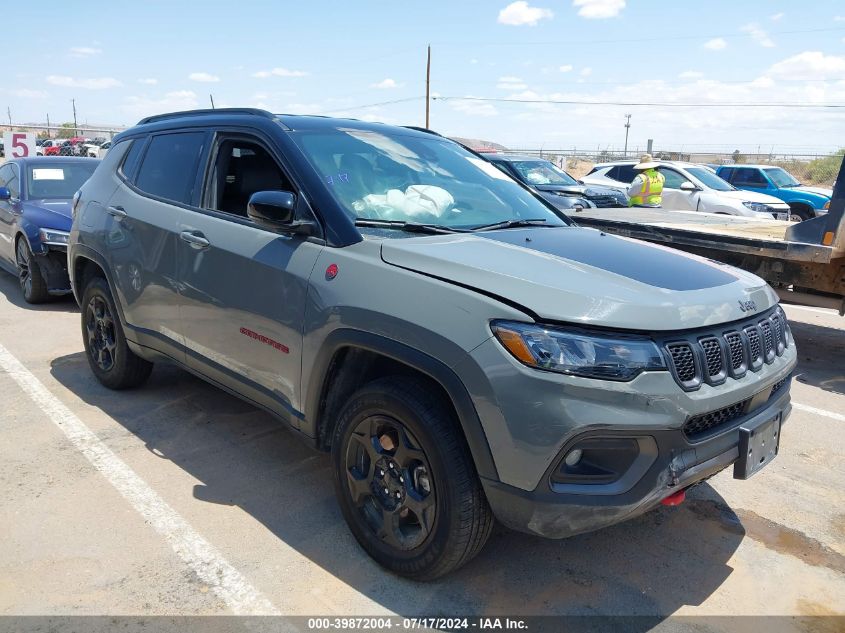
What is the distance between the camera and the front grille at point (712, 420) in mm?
2510

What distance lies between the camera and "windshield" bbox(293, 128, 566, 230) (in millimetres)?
3383

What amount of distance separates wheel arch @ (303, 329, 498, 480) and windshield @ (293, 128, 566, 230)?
66 cm

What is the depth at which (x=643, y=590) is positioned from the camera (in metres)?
2.94

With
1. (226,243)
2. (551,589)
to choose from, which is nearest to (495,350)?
(551,589)

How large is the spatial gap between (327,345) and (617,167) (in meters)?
13.4

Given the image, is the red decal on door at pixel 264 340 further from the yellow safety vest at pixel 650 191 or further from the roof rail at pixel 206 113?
the yellow safety vest at pixel 650 191

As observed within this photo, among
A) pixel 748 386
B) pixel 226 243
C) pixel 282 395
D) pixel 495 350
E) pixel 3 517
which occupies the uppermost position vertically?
pixel 226 243

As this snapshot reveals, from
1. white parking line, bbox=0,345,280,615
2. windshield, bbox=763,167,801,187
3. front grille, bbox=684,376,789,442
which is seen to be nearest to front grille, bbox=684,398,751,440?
front grille, bbox=684,376,789,442

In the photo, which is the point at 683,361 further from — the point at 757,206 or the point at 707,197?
the point at 757,206

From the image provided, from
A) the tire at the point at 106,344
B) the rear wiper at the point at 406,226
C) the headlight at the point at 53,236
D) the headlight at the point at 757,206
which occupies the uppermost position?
the rear wiper at the point at 406,226

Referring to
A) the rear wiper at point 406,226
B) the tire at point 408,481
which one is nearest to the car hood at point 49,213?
the rear wiper at point 406,226

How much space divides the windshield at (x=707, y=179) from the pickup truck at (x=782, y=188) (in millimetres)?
2956

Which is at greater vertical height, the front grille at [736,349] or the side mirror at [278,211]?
the side mirror at [278,211]

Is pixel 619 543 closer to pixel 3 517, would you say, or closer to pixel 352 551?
pixel 352 551
